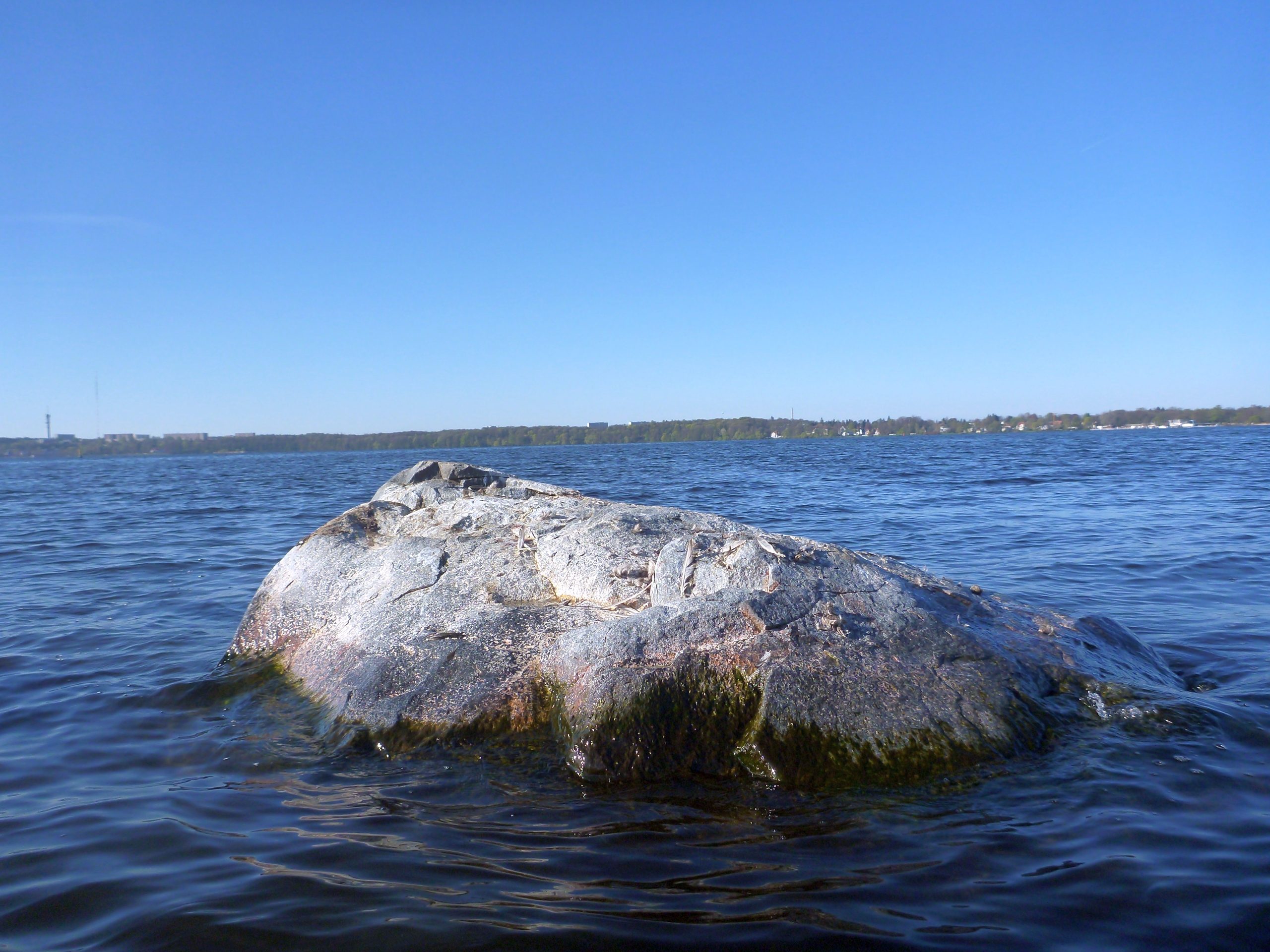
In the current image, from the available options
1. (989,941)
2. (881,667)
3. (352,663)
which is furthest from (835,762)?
(352,663)

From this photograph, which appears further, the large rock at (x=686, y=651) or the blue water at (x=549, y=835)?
the large rock at (x=686, y=651)

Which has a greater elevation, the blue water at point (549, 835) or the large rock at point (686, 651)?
the large rock at point (686, 651)

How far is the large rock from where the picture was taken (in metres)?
4.42

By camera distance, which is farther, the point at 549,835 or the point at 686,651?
the point at 686,651

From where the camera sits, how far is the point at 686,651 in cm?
463

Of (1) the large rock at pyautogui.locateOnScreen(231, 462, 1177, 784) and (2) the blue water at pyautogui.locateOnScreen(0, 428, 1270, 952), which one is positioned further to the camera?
(1) the large rock at pyautogui.locateOnScreen(231, 462, 1177, 784)

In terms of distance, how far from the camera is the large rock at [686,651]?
4.42m

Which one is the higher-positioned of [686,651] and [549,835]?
[686,651]

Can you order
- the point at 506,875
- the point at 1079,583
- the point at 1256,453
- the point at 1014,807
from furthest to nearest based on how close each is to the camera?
the point at 1256,453 < the point at 1079,583 < the point at 1014,807 < the point at 506,875

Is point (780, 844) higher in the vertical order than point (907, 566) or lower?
lower

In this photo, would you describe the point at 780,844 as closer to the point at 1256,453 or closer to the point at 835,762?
the point at 835,762

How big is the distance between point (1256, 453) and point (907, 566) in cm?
4450

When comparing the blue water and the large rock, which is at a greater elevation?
the large rock

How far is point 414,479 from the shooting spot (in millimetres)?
8109
